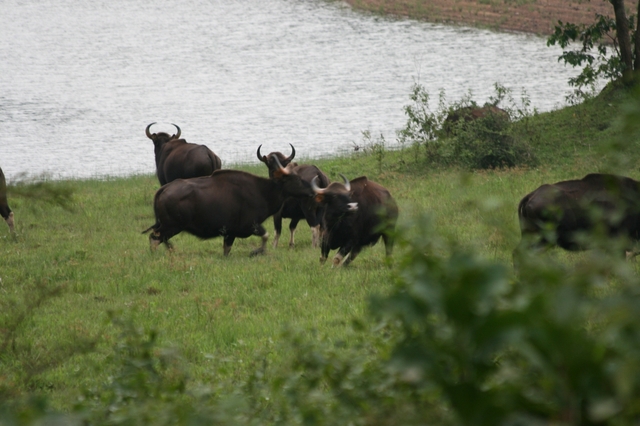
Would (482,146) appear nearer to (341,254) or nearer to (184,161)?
(184,161)

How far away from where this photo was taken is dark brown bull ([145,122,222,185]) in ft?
53.8

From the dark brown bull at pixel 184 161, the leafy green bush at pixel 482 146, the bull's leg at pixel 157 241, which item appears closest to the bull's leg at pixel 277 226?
the bull's leg at pixel 157 241

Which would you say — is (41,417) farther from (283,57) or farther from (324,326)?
(283,57)

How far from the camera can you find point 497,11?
159ft

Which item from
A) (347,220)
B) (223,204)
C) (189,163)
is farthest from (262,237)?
(189,163)

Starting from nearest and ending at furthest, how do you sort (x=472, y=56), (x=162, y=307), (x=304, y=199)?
(x=162, y=307) → (x=304, y=199) → (x=472, y=56)

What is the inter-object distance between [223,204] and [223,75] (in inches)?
1254

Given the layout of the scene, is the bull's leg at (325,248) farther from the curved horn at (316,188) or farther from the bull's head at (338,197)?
the curved horn at (316,188)

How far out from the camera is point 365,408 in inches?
126

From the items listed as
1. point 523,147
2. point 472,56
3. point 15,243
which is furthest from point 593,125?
point 472,56

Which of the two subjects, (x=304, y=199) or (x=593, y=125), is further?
(x=593, y=125)

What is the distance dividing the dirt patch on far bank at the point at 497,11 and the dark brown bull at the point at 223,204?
109 feet

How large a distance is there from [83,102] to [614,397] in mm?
38517

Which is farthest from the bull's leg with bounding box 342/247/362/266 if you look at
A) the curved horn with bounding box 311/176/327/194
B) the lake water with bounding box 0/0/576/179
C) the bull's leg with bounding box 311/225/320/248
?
the lake water with bounding box 0/0/576/179
